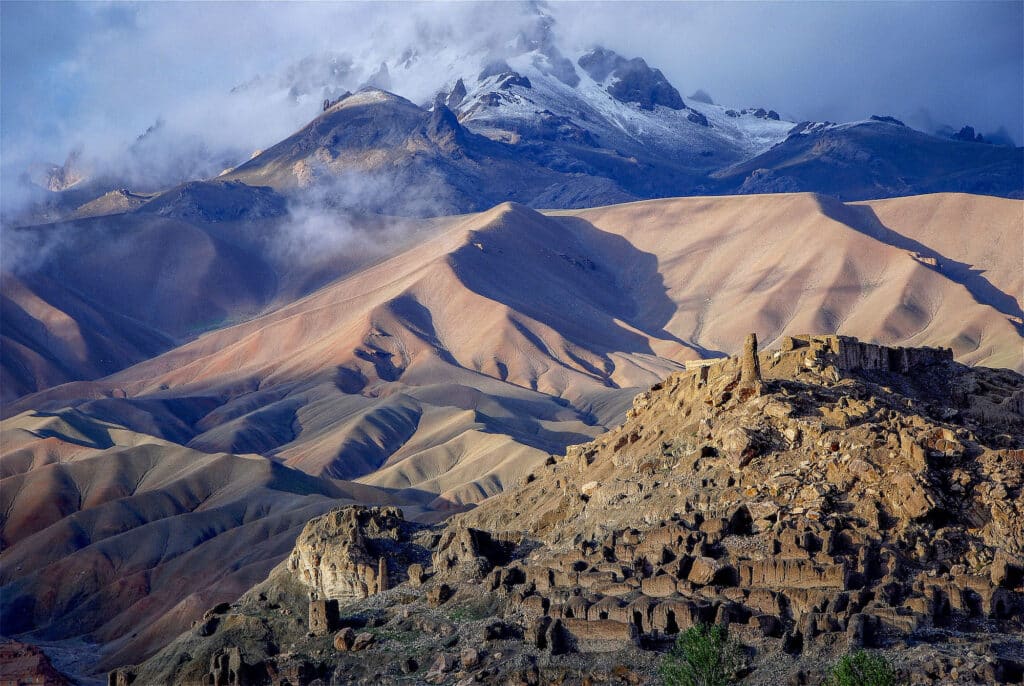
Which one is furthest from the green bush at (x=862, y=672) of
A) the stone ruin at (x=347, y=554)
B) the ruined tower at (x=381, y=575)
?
the ruined tower at (x=381, y=575)

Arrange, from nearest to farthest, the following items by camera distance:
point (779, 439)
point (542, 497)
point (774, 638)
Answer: point (774, 638) → point (779, 439) → point (542, 497)

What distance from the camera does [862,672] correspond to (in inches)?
1449

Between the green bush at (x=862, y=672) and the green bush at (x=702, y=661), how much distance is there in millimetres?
2986

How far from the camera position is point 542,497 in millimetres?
66562

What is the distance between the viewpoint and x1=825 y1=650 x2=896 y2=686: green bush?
3641 centimetres

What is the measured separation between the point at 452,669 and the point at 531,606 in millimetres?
3782

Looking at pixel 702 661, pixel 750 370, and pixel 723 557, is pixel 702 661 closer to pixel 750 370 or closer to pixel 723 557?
pixel 723 557

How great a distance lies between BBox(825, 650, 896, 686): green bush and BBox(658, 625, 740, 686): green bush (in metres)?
2.99

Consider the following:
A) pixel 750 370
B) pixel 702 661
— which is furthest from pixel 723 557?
pixel 750 370

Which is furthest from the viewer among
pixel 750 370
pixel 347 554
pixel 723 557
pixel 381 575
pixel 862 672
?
pixel 347 554

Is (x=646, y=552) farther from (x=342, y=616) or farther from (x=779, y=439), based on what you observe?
(x=342, y=616)

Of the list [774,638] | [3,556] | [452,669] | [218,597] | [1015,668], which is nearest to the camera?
[1015,668]

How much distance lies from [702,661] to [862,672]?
171 inches

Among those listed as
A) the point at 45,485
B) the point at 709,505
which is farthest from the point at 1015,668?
the point at 45,485
